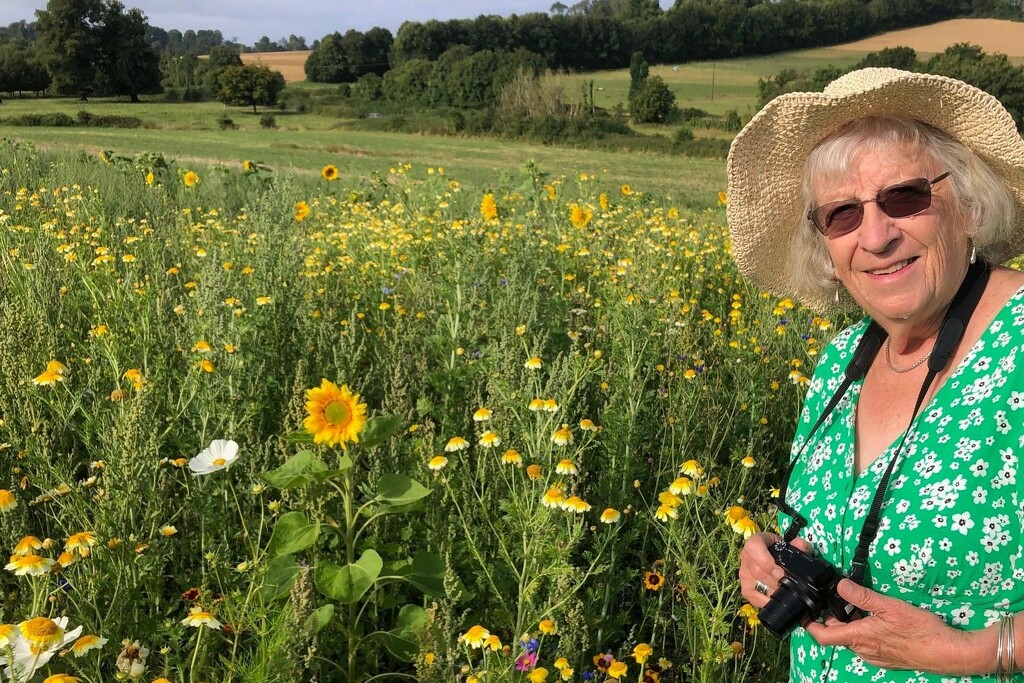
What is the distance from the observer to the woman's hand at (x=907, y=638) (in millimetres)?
1329

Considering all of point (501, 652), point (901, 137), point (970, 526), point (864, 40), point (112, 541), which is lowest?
point (501, 652)

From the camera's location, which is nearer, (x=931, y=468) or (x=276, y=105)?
(x=931, y=468)

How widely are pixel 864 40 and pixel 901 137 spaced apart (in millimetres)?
77761

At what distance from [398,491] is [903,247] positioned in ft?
4.10

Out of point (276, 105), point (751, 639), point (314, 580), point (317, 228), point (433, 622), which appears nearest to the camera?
point (433, 622)

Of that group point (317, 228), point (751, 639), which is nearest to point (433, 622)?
point (751, 639)

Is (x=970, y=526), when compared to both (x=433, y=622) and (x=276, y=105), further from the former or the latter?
(x=276, y=105)

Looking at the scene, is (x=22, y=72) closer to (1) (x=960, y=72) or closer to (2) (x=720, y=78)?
(2) (x=720, y=78)

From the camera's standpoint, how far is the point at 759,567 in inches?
63.0

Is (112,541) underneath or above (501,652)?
above

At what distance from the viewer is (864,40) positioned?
226ft

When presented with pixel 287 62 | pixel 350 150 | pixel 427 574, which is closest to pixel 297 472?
pixel 427 574

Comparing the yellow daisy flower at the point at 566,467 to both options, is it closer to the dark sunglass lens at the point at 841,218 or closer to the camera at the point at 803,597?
the camera at the point at 803,597

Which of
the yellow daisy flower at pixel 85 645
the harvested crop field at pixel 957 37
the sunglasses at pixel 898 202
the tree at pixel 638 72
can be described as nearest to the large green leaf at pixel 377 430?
the yellow daisy flower at pixel 85 645
